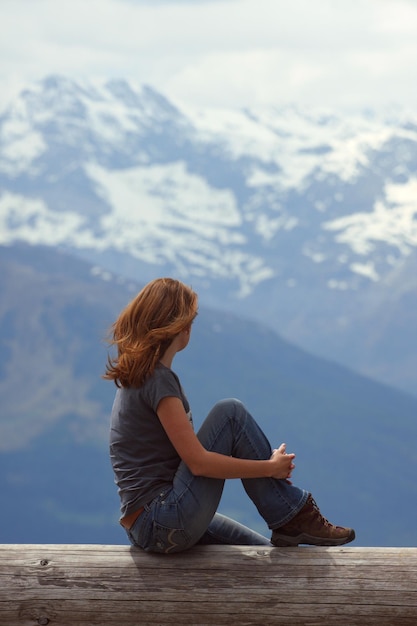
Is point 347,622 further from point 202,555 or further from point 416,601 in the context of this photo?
point 202,555

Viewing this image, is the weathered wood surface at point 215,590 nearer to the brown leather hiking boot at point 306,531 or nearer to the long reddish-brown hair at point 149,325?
the brown leather hiking boot at point 306,531

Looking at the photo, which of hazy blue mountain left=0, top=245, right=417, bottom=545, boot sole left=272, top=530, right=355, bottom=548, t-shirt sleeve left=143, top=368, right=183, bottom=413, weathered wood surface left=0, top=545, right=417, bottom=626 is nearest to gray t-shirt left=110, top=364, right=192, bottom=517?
t-shirt sleeve left=143, top=368, right=183, bottom=413

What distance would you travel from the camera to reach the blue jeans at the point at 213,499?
13.2 ft

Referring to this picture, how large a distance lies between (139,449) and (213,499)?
1.19 feet

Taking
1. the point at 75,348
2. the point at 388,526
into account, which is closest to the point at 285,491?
the point at 388,526

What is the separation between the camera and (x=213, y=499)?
4070 mm

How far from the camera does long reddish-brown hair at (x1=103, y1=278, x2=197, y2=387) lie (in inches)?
158

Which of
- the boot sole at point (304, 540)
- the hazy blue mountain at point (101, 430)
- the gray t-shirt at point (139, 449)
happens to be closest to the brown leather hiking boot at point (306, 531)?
the boot sole at point (304, 540)

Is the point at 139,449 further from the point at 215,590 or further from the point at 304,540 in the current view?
the point at 304,540

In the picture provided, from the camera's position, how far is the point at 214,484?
4066mm

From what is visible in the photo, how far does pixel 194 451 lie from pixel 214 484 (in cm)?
20

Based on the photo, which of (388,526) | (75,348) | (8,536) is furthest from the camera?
(75,348)

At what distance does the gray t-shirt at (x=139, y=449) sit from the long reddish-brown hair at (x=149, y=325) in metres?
0.06

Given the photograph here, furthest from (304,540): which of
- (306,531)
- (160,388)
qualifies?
(160,388)
